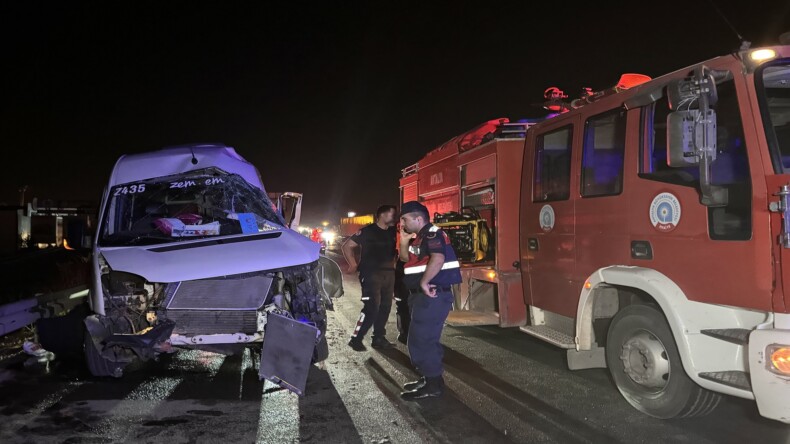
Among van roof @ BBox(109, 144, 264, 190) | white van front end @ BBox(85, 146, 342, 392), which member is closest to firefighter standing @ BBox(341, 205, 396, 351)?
white van front end @ BBox(85, 146, 342, 392)

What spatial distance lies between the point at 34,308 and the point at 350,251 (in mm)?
4019

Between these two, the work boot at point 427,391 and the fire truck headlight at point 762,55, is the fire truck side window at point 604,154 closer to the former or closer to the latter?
the fire truck headlight at point 762,55

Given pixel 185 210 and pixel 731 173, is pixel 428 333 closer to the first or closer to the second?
pixel 731 173

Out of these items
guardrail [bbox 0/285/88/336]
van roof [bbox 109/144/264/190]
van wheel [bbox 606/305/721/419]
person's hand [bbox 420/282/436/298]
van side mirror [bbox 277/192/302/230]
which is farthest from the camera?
van side mirror [bbox 277/192/302/230]

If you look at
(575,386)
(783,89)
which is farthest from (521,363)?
(783,89)

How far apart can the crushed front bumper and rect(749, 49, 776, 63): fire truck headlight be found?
168cm

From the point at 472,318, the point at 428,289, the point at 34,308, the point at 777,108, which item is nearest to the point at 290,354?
the point at 428,289

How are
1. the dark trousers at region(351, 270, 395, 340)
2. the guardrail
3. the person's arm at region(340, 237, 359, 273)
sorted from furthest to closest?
the person's arm at region(340, 237, 359, 273) < the dark trousers at region(351, 270, 395, 340) < the guardrail

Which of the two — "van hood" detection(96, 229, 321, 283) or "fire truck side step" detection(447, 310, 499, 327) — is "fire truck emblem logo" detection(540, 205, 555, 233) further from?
"van hood" detection(96, 229, 321, 283)

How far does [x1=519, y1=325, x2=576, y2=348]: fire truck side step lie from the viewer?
5160 mm

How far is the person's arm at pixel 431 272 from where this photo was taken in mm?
4781

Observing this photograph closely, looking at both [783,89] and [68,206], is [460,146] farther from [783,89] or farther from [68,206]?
[68,206]

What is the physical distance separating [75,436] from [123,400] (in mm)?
838

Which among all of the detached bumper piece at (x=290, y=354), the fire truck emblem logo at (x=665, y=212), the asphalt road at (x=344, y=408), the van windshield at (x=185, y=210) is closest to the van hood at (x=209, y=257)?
the van windshield at (x=185, y=210)
